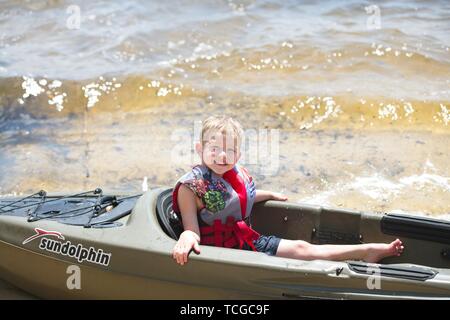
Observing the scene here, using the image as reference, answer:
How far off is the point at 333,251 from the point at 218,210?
0.64 meters

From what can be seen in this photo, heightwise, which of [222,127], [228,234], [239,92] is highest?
[239,92]

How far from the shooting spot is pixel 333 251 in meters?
3.43

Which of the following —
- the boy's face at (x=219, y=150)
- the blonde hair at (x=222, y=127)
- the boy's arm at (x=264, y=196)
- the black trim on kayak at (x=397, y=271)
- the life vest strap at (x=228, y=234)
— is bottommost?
the black trim on kayak at (x=397, y=271)

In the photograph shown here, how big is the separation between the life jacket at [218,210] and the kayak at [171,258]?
0.63 ft

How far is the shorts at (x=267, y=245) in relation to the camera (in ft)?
11.3

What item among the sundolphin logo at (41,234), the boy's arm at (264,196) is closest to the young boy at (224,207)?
the boy's arm at (264,196)

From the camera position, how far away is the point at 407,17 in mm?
9898

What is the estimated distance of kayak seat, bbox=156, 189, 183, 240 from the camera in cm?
345

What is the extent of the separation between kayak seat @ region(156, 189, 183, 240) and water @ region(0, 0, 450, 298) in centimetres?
188

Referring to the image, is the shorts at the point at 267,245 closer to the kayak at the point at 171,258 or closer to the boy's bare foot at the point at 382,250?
the kayak at the point at 171,258

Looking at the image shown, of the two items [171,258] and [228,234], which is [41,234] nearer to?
[171,258]

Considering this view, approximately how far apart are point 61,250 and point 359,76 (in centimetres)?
534

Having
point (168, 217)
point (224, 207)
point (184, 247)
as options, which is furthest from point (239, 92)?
point (184, 247)

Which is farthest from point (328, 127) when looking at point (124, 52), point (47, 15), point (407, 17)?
point (47, 15)
